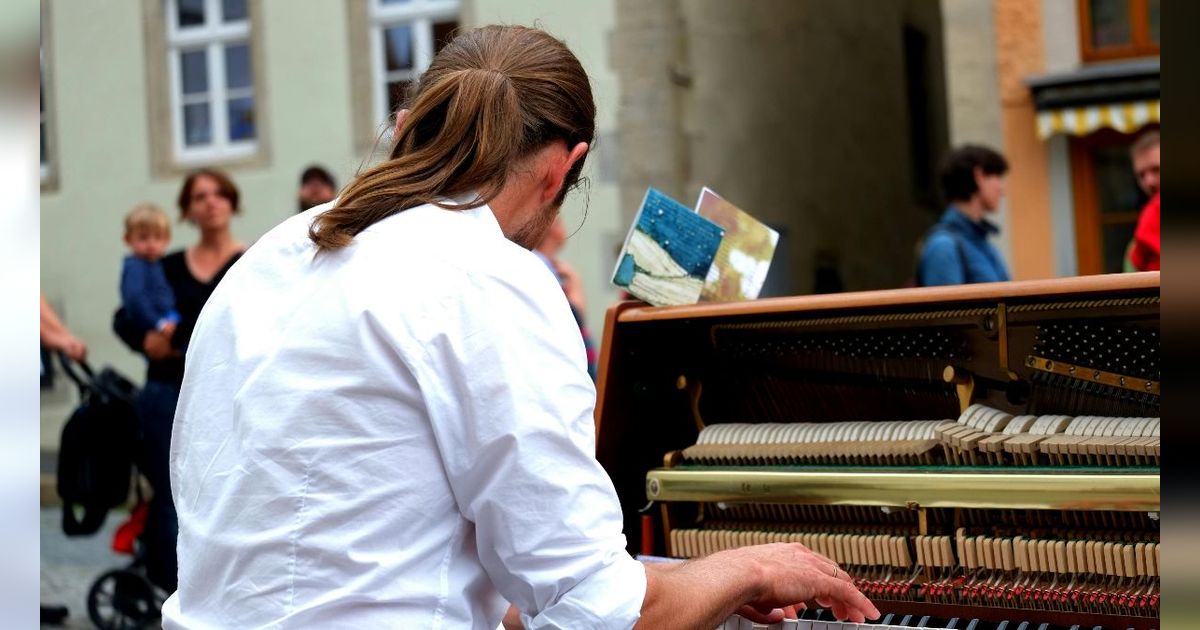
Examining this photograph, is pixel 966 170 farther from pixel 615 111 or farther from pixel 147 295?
pixel 615 111

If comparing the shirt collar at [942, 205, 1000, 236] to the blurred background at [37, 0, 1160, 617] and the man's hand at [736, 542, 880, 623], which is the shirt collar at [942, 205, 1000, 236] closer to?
the man's hand at [736, 542, 880, 623]

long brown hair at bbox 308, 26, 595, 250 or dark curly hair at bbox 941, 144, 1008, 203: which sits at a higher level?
dark curly hair at bbox 941, 144, 1008, 203

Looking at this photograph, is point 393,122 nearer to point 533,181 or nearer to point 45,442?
point 533,181

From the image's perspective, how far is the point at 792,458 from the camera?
9.75 feet

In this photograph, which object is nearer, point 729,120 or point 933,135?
point 729,120

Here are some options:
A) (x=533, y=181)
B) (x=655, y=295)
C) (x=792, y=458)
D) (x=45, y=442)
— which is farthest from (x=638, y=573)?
(x=45, y=442)

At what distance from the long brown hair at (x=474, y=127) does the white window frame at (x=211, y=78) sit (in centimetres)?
1261

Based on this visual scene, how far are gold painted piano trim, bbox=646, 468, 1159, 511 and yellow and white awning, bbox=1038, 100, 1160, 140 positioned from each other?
8.88m

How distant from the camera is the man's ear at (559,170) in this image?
2.12m

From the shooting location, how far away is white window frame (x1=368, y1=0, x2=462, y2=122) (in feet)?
45.3

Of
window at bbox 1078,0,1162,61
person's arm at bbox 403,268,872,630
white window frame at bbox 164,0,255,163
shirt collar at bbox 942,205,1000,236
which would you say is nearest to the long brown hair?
person's arm at bbox 403,268,872,630

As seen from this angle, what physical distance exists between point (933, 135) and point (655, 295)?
55.5ft

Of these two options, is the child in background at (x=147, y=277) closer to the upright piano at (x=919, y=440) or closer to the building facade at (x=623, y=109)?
the upright piano at (x=919, y=440)

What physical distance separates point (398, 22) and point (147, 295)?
751 cm
